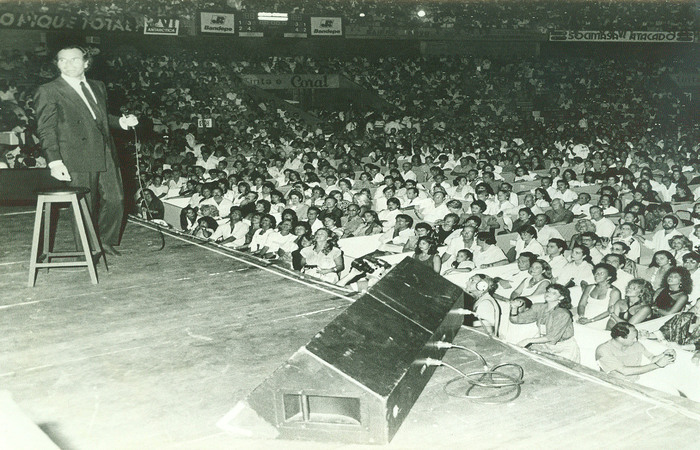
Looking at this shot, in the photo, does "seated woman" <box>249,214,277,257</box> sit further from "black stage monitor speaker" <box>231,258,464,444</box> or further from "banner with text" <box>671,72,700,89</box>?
"banner with text" <box>671,72,700,89</box>

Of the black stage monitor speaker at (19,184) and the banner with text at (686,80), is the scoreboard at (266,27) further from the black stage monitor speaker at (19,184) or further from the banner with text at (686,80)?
the banner with text at (686,80)

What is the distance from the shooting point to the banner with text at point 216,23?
1684cm

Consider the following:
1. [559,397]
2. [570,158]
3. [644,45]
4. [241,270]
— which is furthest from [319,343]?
[644,45]

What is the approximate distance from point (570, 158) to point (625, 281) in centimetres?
791

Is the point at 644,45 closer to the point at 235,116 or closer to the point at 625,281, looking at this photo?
the point at 235,116

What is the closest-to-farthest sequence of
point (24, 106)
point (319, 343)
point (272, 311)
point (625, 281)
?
1. point (319, 343)
2. point (272, 311)
3. point (625, 281)
4. point (24, 106)

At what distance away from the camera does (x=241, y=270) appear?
4.07 m

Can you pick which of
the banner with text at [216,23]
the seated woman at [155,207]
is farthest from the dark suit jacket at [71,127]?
the banner with text at [216,23]

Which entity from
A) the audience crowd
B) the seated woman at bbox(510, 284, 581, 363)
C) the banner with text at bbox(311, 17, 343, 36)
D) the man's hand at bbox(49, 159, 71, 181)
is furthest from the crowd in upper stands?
the seated woman at bbox(510, 284, 581, 363)

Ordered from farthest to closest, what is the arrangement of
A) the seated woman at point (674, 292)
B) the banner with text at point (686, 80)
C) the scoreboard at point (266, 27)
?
the banner with text at point (686, 80) → the scoreboard at point (266, 27) → the seated woman at point (674, 292)

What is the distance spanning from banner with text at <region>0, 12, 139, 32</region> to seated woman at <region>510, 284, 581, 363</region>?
45.6 feet

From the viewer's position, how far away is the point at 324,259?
19.4 ft

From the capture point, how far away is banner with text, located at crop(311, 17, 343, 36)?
17.9 metres

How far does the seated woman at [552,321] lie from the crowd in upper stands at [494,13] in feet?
48.0
